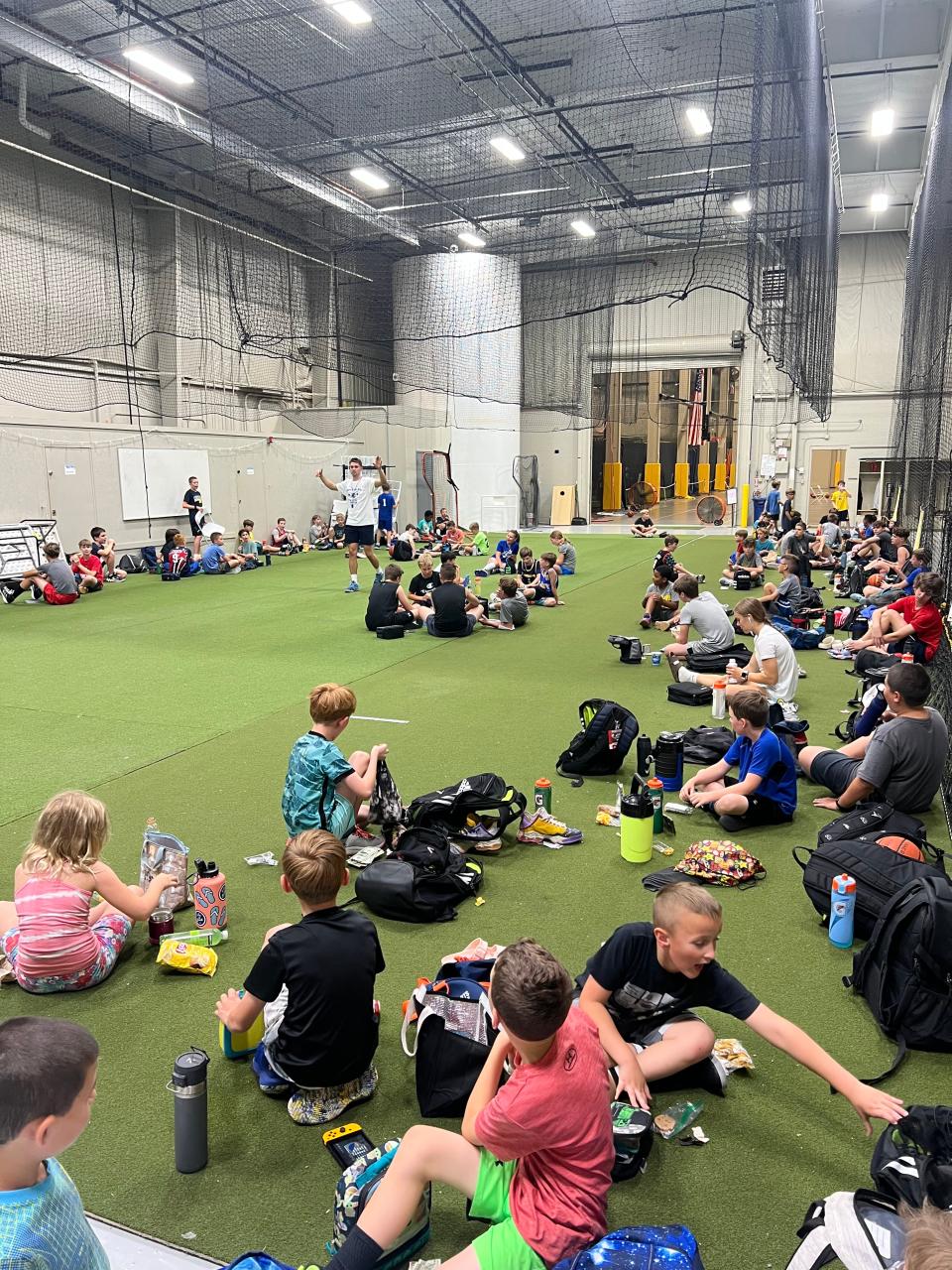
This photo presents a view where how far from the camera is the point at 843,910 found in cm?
395

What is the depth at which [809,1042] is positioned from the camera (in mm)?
2705

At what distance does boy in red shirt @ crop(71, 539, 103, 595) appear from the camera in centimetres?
1580

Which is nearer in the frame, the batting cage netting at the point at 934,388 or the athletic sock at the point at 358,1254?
the athletic sock at the point at 358,1254

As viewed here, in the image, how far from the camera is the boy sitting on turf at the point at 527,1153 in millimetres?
2098

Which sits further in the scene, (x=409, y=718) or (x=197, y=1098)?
(x=409, y=718)

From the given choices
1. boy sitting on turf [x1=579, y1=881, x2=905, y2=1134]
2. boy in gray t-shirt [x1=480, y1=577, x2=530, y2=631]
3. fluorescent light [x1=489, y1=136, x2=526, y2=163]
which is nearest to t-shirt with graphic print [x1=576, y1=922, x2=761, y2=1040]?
boy sitting on turf [x1=579, y1=881, x2=905, y2=1134]

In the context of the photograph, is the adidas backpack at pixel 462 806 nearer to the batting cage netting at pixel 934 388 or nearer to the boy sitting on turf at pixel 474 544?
the batting cage netting at pixel 934 388

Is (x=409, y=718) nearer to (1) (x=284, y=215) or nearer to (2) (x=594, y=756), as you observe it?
(2) (x=594, y=756)

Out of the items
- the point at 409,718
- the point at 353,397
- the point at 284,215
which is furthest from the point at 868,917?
the point at 353,397

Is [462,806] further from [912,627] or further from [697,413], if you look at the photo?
[697,413]

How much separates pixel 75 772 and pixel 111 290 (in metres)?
16.8

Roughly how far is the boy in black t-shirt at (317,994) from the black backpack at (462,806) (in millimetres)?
1972

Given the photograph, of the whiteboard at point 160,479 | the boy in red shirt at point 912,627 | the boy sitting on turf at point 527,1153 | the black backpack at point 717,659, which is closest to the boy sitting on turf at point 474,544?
the whiteboard at point 160,479

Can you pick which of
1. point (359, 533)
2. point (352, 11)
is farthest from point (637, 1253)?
point (359, 533)
